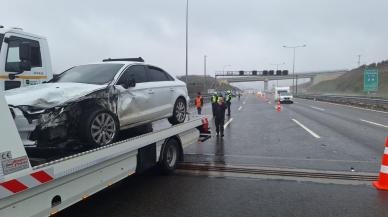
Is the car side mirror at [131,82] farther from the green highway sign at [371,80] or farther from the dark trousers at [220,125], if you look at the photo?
the green highway sign at [371,80]

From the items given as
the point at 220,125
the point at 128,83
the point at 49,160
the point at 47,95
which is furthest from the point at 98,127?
the point at 220,125

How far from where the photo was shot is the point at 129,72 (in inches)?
244

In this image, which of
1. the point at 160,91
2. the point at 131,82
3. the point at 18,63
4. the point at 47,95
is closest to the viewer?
the point at 47,95

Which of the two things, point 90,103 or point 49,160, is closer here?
point 49,160

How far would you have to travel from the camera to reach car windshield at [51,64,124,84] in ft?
18.1

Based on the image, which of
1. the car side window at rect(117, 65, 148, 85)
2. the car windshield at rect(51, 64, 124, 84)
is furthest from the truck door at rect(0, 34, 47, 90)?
the car side window at rect(117, 65, 148, 85)

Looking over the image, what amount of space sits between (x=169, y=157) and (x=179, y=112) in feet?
4.93

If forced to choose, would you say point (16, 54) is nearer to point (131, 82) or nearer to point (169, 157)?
point (131, 82)

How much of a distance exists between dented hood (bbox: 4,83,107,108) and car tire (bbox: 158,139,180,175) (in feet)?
6.96

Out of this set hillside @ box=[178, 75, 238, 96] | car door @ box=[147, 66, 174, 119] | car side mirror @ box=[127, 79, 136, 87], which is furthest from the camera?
hillside @ box=[178, 75, 238, 96]

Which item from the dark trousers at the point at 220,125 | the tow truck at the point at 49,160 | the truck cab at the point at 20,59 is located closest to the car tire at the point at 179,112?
the tow truck at the point at 49,160

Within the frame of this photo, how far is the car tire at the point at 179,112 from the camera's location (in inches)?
304

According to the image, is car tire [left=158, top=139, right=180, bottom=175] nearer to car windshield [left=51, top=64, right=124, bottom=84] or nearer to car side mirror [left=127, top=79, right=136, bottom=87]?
car side mirror [left=127, top=79, right=136, bottom=87]

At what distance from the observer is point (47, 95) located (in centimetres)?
426
